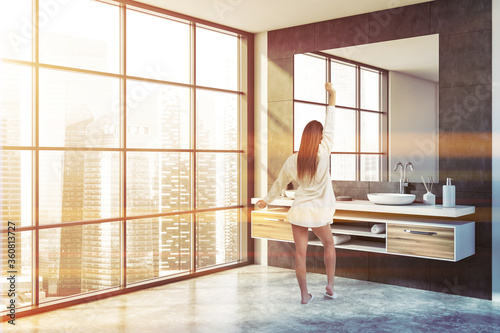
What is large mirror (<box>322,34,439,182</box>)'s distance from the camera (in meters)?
4.47

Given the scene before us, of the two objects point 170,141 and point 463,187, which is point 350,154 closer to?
point 463,187

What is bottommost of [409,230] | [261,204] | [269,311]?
[269,311]

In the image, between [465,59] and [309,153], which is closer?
[309,153]

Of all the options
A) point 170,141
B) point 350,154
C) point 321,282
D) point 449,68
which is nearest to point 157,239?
point 170,141

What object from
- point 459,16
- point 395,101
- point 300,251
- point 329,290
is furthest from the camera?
point 395,101

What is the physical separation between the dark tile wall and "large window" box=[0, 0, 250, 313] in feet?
4.63

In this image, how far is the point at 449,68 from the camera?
14.4 ft

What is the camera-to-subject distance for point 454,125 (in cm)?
436

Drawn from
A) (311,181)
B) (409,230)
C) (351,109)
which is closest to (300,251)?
(311,181)

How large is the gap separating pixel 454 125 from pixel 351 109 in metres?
1.02

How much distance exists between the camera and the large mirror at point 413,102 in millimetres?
4469

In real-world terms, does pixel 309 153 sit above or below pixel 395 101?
below

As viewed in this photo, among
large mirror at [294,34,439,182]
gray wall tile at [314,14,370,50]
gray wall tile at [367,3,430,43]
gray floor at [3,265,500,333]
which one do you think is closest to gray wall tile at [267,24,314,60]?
gray wall tile at [314,14,370,50]

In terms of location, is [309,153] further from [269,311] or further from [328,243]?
[269,311]
